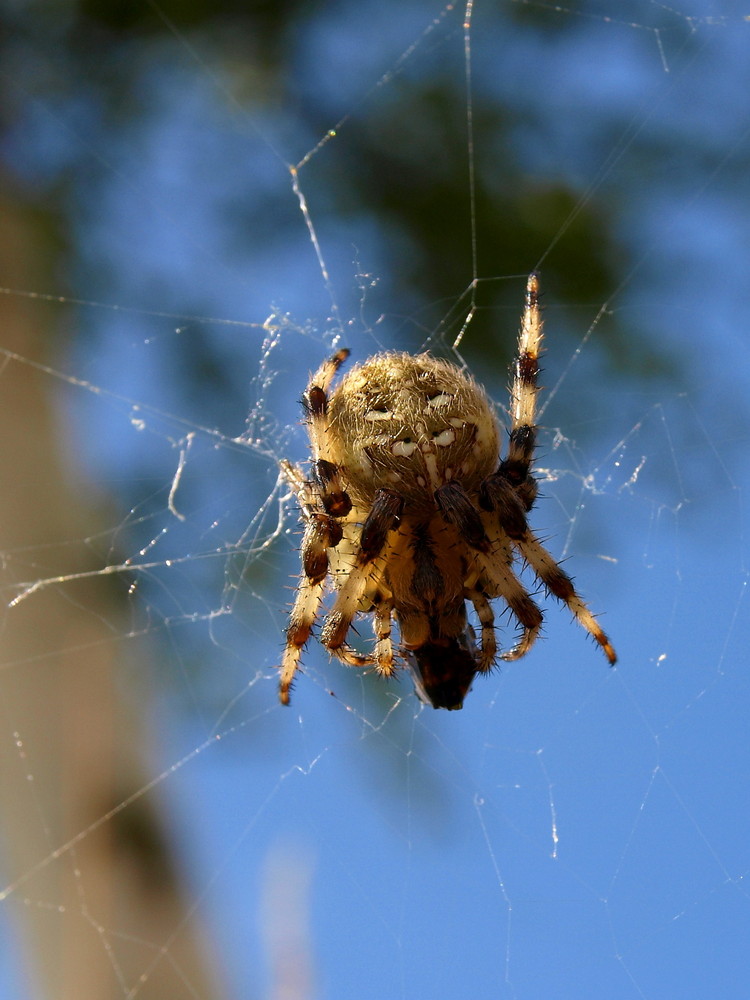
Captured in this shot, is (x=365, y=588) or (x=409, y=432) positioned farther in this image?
(x=365, y=588)

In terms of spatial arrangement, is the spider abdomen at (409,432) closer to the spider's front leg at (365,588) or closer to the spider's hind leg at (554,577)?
the spider's front leg at (365,588)

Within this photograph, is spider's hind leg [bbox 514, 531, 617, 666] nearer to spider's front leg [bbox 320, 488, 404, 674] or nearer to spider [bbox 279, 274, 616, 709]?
spider [bbox 279, 274, 616, 709]

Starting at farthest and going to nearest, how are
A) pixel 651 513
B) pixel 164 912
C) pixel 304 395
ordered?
pixel 164 912
pixel 651 513
pixel 304 395

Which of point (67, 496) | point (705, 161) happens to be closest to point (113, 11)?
point (67, 496)

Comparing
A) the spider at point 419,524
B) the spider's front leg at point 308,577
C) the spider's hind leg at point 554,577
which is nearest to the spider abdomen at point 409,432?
the spider at point 419,524

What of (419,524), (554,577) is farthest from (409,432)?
(554,577)

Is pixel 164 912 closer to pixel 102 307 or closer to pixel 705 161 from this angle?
pixel 102 307

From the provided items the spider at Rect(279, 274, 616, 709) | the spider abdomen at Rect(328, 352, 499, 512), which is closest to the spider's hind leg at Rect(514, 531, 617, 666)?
the spider at Rect(279, 274, 616, 709)

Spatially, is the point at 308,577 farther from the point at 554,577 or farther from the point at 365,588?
the point at 554,577
